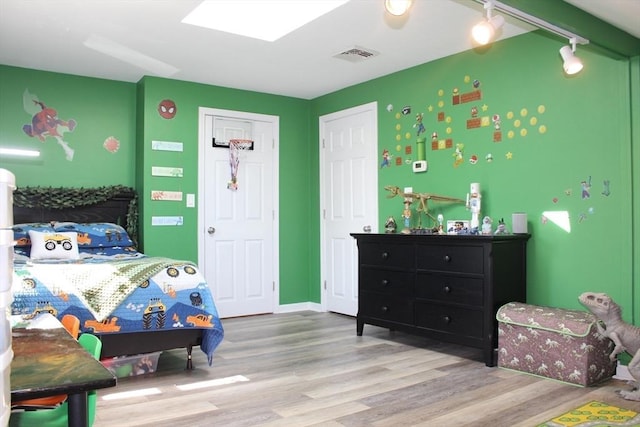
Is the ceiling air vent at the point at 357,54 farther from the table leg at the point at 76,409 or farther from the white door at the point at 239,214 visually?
the table leg at the point at 76,409

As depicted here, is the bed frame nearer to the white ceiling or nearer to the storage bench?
the white ceiling

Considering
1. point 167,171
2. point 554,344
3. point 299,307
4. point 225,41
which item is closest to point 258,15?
point 225,41

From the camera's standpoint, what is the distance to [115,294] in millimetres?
3305

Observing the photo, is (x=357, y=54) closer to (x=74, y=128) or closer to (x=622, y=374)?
(x=74, y=128)

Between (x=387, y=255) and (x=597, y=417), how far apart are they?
2.05 metres

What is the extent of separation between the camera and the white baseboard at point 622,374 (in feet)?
11.0

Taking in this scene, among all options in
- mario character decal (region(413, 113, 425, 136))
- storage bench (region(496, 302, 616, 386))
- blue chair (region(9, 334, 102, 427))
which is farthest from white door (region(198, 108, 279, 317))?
blue chair (region(9, 334, 102, 427))

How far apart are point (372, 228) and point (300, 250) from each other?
111 centimetres

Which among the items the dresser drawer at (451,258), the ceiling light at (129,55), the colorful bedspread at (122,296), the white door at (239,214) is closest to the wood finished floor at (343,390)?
the colorful bedspread at (122,296)

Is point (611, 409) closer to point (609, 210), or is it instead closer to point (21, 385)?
point (609, 210)

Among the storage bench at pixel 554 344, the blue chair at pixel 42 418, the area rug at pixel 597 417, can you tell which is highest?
the blue chair at pixel 42 418

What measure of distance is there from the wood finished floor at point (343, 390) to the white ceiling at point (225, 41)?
2245 mm

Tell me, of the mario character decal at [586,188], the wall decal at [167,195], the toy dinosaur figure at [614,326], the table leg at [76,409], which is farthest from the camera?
the wall decal at [167,195]

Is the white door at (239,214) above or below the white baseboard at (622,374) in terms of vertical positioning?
above
